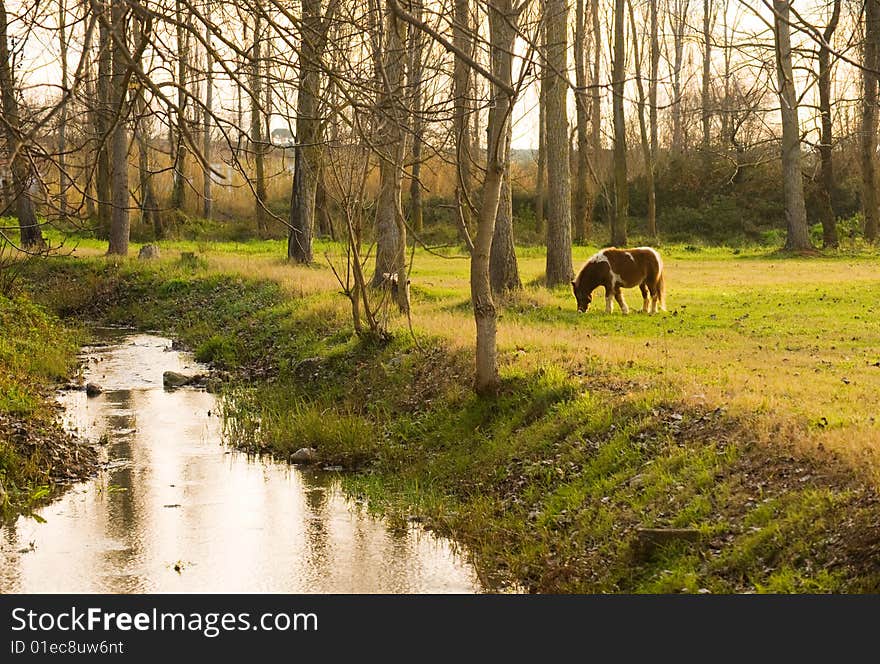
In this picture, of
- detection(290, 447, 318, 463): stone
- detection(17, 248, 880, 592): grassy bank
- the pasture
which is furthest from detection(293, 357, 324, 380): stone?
detection(290, 447, 318, 463): stone

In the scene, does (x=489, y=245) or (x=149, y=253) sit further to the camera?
(x=149, y=253)

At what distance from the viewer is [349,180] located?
48.0ft

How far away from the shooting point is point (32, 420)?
42.5ft

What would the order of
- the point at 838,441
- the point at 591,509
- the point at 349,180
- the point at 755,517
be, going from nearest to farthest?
1. the point at 755,517
2. the point at 838,441
3. the point at 591,509
4. the point at 349,180

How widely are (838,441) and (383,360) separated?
24.6 ft

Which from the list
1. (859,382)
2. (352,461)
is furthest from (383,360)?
(859,382)

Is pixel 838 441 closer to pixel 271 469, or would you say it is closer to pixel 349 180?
pixel 271 469

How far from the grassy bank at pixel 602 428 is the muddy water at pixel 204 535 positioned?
0.52 meters

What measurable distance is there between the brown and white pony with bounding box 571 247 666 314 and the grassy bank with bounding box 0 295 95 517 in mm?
8585

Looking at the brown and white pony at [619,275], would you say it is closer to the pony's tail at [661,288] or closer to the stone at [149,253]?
the pony's tail at [661,288]

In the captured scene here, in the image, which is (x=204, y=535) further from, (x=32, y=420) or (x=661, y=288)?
(x=661, y=288)

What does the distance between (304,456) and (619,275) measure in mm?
8035

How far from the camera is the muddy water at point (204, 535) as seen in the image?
8.73 meters

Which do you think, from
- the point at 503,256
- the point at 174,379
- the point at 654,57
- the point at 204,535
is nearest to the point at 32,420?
the point at 174,379
